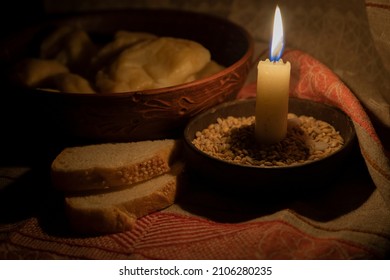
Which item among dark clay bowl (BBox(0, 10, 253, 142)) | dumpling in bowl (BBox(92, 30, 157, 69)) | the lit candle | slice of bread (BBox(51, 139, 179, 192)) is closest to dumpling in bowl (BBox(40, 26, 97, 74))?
dumpling in bowl (BBox(92, 30, 157, 69))

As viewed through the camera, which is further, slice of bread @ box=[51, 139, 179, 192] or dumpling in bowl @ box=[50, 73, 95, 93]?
dumpling in bowl @ box=[50, 73, 95, 93]

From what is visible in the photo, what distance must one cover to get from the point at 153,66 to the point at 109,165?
1.44 feet

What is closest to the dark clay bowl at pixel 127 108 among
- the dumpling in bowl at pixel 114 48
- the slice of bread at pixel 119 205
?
the slice of bread at pixel 119 205

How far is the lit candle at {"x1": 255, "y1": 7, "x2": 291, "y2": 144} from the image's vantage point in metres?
1.25

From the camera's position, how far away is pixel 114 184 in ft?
4.18

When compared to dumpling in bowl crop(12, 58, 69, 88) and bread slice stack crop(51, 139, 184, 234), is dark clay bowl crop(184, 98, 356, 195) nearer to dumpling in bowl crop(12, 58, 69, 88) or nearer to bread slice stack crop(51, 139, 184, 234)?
bread slice stack crop(51, 139, 184, 234)

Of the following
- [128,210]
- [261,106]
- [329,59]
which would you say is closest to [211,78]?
[261,106]

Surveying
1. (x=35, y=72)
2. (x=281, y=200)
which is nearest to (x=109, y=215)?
(x=281, y=200)

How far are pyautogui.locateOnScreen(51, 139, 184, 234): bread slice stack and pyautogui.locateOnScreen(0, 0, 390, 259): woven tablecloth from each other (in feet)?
0.11

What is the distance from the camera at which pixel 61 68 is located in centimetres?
168

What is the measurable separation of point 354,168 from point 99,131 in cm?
73

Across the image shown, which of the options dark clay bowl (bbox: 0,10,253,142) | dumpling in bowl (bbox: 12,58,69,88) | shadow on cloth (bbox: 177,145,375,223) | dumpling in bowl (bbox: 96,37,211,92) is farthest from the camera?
dumpling in bowl (bbox: 12,58,69,88)

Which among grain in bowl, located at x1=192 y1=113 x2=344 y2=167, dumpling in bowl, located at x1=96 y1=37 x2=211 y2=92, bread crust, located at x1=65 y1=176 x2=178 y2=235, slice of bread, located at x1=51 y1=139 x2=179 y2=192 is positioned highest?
dumpling in bowl, located at x1=96 y1=37 x2=211 y2=92
